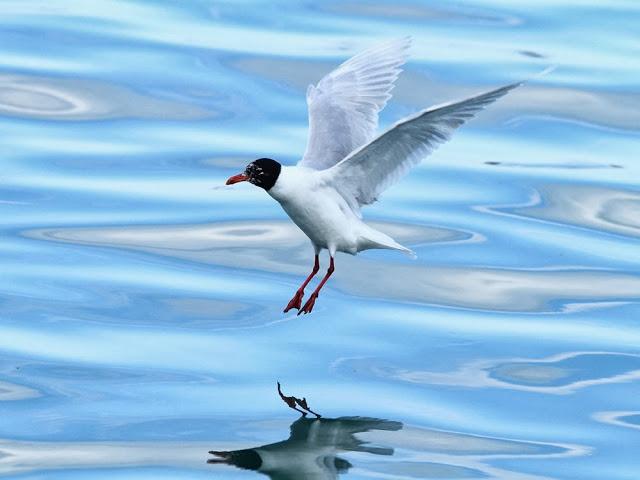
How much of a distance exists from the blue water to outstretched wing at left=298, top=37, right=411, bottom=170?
119cm

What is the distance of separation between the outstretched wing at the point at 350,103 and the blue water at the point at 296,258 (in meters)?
1.19

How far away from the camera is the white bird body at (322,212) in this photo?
9195 millimetres

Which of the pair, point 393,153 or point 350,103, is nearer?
point 393,153

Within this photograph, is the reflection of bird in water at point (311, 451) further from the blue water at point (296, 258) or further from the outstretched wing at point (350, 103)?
the outstretched wing at point (350, 103)

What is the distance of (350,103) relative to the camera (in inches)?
406

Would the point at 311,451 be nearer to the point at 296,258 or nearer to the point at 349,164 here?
the point at 349,164

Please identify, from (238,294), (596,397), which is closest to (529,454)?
(596,397)

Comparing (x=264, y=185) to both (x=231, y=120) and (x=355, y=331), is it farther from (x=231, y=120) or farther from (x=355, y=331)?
(x=231, y=120)

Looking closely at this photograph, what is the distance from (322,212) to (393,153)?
0.50m

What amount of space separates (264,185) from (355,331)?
1.78 m

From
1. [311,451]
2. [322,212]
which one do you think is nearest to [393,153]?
[322,212]

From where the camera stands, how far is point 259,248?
481 inches

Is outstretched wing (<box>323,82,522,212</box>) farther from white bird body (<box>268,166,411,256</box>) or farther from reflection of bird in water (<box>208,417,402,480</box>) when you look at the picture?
reflection of bird in water (<box>208,417,402,480</box>)

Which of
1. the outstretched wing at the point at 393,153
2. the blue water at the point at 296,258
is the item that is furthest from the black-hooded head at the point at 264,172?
the blue water at the point at 296,258
